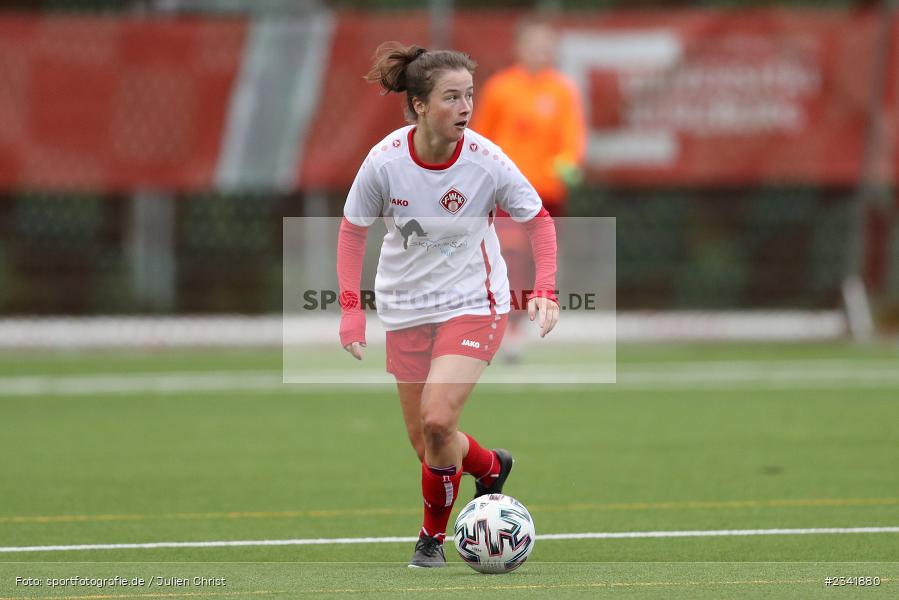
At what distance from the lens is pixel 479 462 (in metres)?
6.73

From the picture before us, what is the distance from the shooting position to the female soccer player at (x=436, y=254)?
6.24 metres

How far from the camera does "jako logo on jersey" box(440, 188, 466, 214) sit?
250 inches

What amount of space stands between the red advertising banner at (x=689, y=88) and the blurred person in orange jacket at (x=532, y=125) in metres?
1.77

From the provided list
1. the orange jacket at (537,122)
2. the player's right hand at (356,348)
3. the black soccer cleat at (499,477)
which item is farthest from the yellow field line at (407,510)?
the orange jacket at (537,122)

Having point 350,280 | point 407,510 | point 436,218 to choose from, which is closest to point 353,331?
point 350,280

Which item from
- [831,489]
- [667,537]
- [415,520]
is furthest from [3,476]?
[831,489]

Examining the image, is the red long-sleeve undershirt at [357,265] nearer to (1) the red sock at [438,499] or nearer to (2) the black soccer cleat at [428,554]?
(1) the red sock at [438,499]

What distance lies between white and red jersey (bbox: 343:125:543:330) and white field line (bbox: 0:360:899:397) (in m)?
6.70

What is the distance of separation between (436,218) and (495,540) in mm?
1323

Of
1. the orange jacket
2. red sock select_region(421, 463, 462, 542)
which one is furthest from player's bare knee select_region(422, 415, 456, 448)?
the orange jacket

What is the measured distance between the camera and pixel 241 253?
1656 centimetres

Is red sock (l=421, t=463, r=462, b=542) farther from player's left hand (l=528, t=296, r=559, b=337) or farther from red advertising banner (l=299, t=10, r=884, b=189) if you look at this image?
red advertising banner (l=299, t=10, r=884, b=189)

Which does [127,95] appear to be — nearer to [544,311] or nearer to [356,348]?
Result: [356,348]

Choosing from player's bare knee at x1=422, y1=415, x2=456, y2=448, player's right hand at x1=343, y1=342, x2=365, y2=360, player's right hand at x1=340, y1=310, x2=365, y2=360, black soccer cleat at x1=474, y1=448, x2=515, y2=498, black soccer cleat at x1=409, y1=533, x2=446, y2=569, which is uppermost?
player's right hand at x1=340, y1=310, x2=365, y2=360
